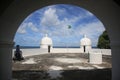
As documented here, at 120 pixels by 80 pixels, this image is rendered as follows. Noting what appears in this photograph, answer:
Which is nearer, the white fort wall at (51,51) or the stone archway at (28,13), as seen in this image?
the stone archway at (28,13)

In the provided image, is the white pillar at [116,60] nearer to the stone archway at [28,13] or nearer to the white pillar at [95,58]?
the stone archway at [28,13]

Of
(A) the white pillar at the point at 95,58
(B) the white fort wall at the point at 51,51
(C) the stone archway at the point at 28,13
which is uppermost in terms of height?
(C) the stone archway at the point at 28,13

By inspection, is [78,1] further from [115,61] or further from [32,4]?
[115,61]

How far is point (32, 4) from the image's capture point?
26.0 ft

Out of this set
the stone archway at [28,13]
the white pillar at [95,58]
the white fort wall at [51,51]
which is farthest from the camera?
the white fort wall at [51,51]

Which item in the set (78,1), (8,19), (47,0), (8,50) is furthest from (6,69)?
(78,1)

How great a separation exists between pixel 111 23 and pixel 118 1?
6.01ft

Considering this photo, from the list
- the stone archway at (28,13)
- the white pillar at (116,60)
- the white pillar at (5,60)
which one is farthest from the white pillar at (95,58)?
the white pillar at (5,60)

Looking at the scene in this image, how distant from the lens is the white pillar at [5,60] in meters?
7.46

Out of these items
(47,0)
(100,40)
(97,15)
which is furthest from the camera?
(100,40)

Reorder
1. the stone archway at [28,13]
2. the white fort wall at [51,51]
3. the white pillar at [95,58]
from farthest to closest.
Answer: the white fort wall at [51,51]
the white pillar at [95,58]
the stone archway at [28,13]

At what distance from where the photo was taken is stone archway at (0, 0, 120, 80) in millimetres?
7396

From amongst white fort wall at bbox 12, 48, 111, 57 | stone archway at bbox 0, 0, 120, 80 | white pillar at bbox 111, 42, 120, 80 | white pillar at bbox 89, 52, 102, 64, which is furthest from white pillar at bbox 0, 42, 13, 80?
white fort wall at bbox 12, 48, 111, 57

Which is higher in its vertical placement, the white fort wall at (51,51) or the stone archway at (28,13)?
the stone archway at (28,13)
